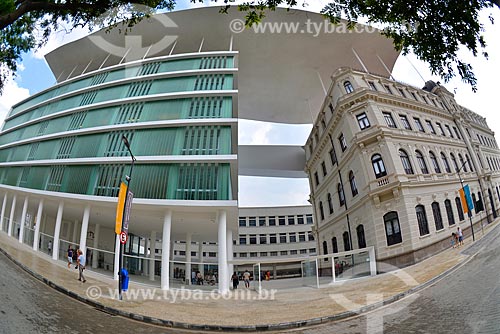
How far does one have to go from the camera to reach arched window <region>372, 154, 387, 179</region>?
13.5m

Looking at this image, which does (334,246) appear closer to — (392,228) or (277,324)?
(392,228)

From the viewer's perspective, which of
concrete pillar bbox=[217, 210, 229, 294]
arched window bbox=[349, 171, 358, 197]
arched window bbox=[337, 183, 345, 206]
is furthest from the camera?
arched window bbox=[337, 183, 345, 206]

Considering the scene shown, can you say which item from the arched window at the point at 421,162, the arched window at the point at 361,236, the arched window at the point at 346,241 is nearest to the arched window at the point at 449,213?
the arched window at the point at 421,162

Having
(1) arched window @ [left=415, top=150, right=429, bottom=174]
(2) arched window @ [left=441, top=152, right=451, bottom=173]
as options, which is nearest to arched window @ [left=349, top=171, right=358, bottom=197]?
(1) arched window @ [left=415, top=150, right=429, bottom=174]

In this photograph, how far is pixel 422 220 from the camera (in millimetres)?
7410

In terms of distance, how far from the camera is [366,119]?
1549 cm

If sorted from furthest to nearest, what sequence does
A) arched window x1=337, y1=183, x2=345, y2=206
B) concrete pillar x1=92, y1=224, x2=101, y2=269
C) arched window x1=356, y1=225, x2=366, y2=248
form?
concrete pillar x1=92, y1=224, x2=101, y2=269 → arched window x1=337, y1=183, x2=345, y2=206 → arched window x1=356, y1=225, x2=366, y2=248

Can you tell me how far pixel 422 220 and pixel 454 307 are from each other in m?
2.61

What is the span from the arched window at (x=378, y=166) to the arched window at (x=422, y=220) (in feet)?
18.9

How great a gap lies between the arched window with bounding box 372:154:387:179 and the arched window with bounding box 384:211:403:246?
2.30 m

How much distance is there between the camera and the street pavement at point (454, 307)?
14.3 feet

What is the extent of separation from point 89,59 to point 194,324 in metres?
36.7

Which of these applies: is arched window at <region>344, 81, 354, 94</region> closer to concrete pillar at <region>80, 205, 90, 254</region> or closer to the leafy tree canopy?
the leafy tree canopy

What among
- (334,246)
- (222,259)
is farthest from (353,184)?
(222,259)
